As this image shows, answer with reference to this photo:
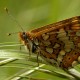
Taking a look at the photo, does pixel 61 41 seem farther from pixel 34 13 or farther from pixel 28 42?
pixel 34 13

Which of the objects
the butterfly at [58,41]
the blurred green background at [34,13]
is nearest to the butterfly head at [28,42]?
the butterfly at [58,41]

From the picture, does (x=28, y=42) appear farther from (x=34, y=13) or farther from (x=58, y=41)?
(x=34, y=13)

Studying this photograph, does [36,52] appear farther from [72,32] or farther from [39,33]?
[72,32]

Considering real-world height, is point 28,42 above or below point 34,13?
below

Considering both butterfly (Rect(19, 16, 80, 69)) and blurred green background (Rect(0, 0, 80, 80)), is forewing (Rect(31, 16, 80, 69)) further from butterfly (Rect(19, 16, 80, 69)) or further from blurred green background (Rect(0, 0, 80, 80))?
blurred green background (Rect(0, 0, 80, 80))

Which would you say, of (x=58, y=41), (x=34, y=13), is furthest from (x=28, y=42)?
(x=34, y=13)

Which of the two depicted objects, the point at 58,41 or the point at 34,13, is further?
the point at 34,13
